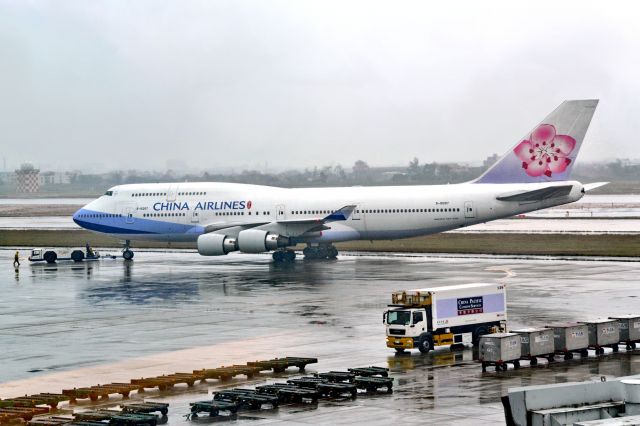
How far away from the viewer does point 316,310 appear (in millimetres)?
51906

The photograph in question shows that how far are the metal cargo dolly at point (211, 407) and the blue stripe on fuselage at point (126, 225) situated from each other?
52.6 metres

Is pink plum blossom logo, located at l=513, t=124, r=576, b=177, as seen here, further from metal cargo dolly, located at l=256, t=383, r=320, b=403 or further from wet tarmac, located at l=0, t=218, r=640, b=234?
metal cargo dolly, located at l=256, t=383, r=320, b=403

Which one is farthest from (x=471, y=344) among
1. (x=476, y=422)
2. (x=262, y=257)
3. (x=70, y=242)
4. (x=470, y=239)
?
(x=70, y=242)

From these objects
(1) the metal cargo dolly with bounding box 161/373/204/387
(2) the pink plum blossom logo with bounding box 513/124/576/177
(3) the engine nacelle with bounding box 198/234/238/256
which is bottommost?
(1) the metal cargo dolly with bounding box 161/373/204/387

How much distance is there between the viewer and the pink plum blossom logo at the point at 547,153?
77.8 meters

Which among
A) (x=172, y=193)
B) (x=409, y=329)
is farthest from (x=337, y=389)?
(x=172, y=193)

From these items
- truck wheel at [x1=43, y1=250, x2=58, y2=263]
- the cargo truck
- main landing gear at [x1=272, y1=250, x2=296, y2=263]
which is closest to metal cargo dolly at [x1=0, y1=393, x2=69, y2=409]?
the cargo truck

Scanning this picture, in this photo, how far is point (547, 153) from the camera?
7788 cm

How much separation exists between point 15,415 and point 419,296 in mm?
16381

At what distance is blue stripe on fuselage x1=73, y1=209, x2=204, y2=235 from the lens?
83.3m

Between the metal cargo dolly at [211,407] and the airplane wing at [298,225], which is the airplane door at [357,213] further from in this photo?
the metal cargo dolly at [211,407]

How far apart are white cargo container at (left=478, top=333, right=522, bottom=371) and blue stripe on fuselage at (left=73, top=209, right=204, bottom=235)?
48.7m

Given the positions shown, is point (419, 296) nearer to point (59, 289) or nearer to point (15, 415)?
point (15, 415)

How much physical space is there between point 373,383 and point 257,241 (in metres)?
44.9
